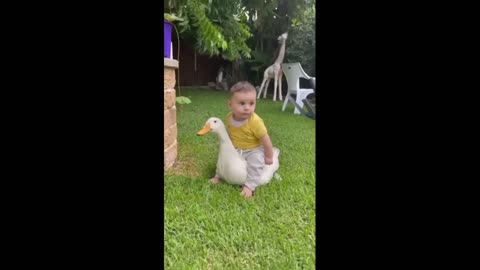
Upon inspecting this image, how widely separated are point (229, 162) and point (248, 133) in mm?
96

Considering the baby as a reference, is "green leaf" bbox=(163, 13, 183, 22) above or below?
above

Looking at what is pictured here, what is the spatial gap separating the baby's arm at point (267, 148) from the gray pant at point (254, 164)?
0.01 metres

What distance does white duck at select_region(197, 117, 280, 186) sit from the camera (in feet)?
3.52

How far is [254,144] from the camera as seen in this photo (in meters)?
1.10

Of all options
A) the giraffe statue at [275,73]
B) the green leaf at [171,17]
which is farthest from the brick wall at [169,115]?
the giraffe statue at [275,73]

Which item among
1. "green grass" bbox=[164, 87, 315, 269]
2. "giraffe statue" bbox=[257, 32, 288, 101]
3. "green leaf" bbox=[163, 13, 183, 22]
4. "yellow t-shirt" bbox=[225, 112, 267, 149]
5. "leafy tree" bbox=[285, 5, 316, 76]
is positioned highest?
"green leaf" bbox=[163, 13, 183, 22]

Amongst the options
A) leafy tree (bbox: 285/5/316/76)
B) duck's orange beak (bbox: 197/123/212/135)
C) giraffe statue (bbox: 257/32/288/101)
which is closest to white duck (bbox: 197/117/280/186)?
duck's orange beak (bbox: 197/123/212/135)

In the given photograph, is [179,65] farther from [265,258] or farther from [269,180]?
[265,258]

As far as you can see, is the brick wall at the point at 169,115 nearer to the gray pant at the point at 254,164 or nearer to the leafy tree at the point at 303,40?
the gray pant at the point at 254,164

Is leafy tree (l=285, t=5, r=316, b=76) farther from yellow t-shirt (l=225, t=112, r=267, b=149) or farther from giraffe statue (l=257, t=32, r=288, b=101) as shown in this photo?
yellow t-shirt (l=225, t=112, r=267, b=149)

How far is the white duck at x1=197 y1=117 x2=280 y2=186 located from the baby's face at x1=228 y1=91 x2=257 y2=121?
56mm

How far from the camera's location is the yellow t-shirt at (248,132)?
3.49 feet
